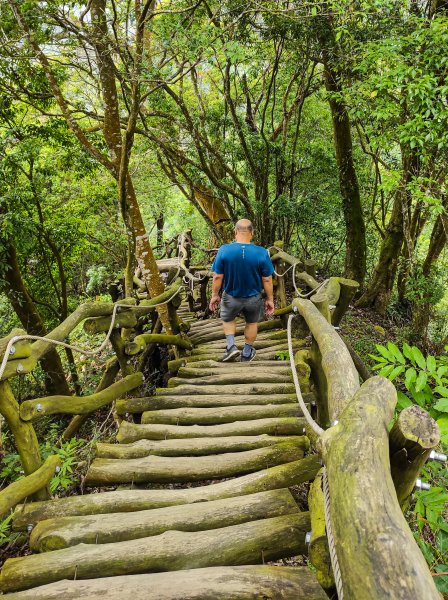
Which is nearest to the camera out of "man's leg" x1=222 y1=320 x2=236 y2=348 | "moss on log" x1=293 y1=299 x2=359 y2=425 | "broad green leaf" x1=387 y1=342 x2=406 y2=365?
"moss on log" x1=293 y1=299 x2=359 y2=425

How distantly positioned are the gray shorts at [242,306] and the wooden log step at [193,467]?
2316 millimetres

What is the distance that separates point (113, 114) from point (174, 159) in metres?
4.03

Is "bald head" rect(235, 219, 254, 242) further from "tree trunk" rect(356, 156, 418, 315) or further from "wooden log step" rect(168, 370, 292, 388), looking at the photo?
"tree trunk" rect(356, 156, 418, 315)

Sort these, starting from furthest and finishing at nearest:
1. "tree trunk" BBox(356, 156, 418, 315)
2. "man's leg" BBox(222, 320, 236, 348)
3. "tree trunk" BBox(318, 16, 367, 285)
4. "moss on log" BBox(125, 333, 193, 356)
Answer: "tree trunk" BBox(356, 156, 418, 315) → "tree trunk" BBox(318, 16, 367, 285) → "man's leg" BBox(222, 320, 236, 348) → "moss on log" BBox(125, 333, 193, 356)

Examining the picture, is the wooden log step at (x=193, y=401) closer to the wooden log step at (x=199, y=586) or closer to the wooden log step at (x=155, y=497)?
the wooden log step at (x=155, y=497)

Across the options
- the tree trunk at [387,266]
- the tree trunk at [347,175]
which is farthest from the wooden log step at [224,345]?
the tree trunk at [387,266]

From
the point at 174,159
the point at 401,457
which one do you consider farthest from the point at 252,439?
the point at 174,159

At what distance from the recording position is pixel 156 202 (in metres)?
16.2

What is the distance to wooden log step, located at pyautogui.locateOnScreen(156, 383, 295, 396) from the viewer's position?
4.39 meters

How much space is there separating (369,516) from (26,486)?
7.78 feet

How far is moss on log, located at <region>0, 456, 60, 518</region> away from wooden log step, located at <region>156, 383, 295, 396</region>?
6.10ft

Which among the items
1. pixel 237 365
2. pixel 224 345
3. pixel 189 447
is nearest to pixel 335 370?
pixel 189 447

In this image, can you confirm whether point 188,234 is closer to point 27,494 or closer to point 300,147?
point 300,147

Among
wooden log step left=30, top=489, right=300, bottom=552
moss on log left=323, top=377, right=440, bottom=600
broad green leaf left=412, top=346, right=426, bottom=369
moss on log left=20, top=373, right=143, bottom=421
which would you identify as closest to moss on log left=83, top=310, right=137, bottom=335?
moss on log left=20, top=373, right=143, bottom=421
